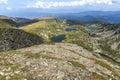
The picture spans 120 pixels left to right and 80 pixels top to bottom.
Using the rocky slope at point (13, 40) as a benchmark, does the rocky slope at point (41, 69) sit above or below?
above

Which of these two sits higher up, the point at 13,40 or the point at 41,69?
the point at 41,69

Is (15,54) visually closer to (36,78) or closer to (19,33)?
(36,78)

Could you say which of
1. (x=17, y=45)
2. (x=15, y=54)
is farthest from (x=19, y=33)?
(x=15, y=54)

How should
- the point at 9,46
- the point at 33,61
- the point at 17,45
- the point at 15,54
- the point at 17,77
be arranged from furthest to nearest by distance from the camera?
the point at 17,45, the point at 9,46, the point at 15,54, the point at 33,61, the point at 17,77

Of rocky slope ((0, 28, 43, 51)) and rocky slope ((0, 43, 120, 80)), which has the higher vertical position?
rocky slope ((0, 43, 120, 80))

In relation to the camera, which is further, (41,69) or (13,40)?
(13,40)

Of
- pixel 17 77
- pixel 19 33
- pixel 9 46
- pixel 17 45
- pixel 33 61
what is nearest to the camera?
pixel 17 77

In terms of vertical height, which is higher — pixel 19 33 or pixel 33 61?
A: pixel 33 61

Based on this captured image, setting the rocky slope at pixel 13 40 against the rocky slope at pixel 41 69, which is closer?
the rocky slope at pixel 41 69

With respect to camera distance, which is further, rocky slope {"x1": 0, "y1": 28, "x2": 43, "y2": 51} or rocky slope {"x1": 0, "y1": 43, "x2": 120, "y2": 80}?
rocky slope {"x1": 0, "y1": 28, "x2": 43, "y2": 51}

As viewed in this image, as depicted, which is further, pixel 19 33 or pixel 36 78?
pixel 19 33

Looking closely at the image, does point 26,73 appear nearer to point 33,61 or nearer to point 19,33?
point 33,61
